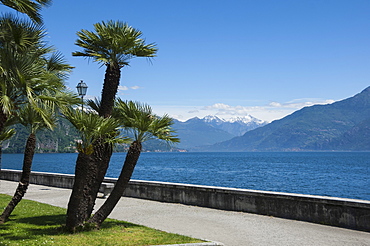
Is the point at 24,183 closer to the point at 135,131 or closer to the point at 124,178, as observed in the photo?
the point at 124,178

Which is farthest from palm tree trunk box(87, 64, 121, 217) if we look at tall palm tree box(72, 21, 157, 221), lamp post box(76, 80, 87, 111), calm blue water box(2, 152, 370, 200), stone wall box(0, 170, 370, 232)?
calm blue water box(2, 152, 370, 200)

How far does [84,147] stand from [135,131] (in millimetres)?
1214

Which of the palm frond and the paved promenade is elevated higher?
the palm frond

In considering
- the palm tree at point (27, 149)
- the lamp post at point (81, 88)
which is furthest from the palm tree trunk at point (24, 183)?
the lamp post at point (81, 88)

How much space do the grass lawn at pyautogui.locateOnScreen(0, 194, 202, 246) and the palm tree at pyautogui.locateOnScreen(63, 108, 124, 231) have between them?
17.6 inches

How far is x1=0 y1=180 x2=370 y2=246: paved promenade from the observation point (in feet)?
28.9

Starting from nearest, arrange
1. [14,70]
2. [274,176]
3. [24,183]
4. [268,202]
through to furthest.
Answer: [14,70] < [24,183] < [268,202] < [274,176]

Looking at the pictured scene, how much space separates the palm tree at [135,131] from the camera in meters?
9.15

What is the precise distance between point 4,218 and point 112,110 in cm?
393

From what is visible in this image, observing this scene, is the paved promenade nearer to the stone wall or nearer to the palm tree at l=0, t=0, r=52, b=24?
the stone wall

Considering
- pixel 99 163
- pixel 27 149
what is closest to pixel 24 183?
pixel 27 149

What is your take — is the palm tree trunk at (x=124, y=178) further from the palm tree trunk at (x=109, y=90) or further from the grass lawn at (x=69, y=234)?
the palm tree trunk at (x=109, y=90)

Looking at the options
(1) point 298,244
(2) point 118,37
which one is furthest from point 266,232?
(2) point 118,37

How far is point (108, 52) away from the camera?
969 centimetres
